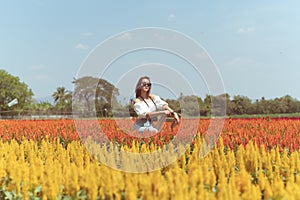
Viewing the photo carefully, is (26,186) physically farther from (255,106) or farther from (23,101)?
(23,101)

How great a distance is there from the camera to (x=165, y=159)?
3.83 meters

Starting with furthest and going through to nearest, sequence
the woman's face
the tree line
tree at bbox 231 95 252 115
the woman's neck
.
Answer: tree at bbox 231 95 252 115 < the tree line < the woman's neck < the woman's face

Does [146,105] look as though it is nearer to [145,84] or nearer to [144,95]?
[144,95]

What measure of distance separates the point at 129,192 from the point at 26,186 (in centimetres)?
97

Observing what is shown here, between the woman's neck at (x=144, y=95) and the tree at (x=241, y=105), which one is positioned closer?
the woman's neck at (x=144, y=95)

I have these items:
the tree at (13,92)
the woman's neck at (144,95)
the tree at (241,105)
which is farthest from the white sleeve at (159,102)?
the tree at (13,92)

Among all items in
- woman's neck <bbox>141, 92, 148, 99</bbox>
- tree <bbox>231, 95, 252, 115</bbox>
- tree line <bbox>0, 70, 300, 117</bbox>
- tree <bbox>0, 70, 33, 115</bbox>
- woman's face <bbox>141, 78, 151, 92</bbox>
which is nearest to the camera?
woman's face <bbox>141, 78, 151, 92</bbox>

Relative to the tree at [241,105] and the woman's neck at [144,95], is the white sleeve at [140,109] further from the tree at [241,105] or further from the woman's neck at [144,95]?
the tree at [241,105]

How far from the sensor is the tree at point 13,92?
2111 inches

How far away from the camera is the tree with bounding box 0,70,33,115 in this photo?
53.6 m

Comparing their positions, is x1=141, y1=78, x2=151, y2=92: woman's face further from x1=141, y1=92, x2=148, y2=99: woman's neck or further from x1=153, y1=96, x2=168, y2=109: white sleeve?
x1=153, y1=96, x2=168, y2=109: white sleeve

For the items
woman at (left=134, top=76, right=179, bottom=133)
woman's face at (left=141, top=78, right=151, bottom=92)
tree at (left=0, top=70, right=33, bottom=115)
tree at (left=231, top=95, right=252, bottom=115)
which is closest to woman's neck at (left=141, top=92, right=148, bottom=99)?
woman at (left=134, top=76, right=179, bottom=133)

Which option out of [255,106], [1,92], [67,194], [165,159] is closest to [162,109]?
[165,159]

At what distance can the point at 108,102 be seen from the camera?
11.2 meters
